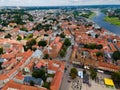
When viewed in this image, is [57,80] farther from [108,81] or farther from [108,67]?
[108,67]

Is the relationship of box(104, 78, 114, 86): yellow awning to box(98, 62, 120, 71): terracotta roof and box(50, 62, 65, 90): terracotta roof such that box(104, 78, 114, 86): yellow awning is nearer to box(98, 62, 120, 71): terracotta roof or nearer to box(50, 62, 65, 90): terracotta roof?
box(98, 62, 120, 71): terracotta roof

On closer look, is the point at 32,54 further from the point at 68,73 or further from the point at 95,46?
the point at 95,46

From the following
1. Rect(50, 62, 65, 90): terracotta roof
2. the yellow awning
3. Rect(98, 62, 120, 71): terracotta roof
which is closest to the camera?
Rect(50, 62, 65, 90): terracotta roof

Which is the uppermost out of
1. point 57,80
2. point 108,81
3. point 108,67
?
point 57,80

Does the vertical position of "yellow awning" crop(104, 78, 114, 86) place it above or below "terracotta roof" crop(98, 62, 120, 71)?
below

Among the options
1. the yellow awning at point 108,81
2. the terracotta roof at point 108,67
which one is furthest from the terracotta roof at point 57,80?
the terracotta roof at point 108,67

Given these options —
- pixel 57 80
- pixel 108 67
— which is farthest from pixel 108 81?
pixel 57 80

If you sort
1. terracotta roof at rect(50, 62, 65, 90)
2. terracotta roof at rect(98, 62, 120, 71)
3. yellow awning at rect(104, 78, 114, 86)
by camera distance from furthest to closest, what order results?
terracotta roof at rect(98, 62, 120, 71) < yellow awning at rect(104, 78, 114, 86) < terracotta roof at rect(50, 62, 65, 90)

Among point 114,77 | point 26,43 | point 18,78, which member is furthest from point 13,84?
point 26,43

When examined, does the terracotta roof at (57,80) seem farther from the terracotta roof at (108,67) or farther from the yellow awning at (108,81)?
the terracotta roof at (108,67)

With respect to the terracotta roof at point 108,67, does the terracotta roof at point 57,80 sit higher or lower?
higher

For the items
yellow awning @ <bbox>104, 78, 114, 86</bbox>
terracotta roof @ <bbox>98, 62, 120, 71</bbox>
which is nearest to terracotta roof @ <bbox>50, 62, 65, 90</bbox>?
yellow awning @ <bbox>104, 78, 114, 86</bbox>
